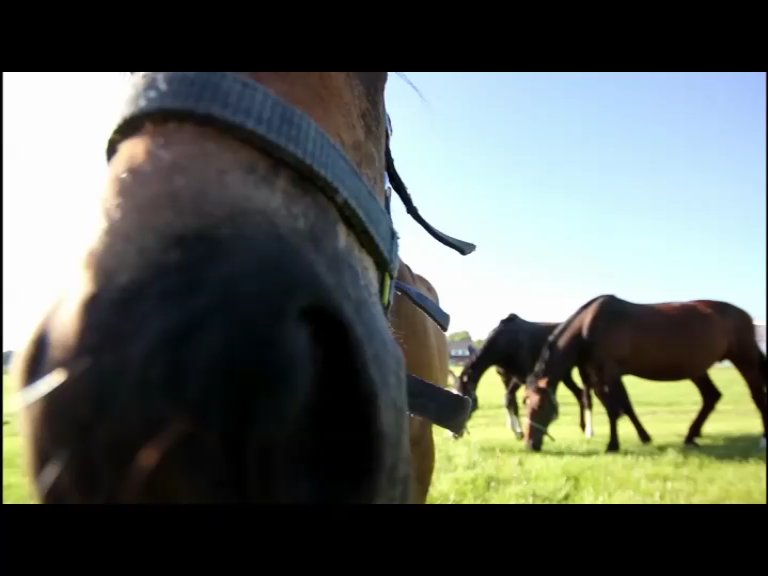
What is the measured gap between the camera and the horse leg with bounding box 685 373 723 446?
27.3 ft

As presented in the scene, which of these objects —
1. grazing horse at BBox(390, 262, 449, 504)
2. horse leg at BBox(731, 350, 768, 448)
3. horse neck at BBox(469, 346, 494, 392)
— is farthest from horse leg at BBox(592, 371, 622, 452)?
grazing horse at BBox(390, 262, 449, 504)

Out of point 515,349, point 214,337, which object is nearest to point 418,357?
point 214,337

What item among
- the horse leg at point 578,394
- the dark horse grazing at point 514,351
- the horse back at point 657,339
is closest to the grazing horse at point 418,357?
the horse back at point 657,339

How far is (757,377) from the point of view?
8727 mm

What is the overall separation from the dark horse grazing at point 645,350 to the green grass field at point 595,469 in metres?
0.69

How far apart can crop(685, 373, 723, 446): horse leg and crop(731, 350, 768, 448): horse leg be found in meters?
0.48

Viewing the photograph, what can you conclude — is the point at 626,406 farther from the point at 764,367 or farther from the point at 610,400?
the point at 764,367

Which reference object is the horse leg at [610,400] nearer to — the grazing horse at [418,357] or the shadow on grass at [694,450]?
the shadow on grass at [694,450]

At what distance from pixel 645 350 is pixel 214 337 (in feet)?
29.2
